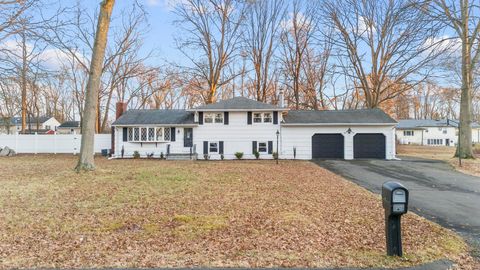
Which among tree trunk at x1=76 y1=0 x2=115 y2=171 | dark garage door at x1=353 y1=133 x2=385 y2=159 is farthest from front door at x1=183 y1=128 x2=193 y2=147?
dark garage door at x1=353 y1=133 x2=385 y2=159

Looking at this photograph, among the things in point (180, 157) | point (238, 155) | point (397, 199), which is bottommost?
point (180, 157)

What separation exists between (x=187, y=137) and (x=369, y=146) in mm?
13611

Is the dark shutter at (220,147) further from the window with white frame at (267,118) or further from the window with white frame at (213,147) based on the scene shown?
the window with white frame at (267,118)

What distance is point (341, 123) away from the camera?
22.2 meters

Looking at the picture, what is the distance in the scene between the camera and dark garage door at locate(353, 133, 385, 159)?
2220cm

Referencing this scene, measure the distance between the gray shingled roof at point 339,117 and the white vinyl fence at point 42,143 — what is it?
643 inches

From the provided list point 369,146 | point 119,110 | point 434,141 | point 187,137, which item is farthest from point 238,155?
point 434,141

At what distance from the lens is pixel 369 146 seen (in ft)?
73.2

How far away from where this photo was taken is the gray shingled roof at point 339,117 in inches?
877

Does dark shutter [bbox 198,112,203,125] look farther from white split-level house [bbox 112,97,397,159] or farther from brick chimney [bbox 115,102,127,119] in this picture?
brick chimney [bbox 115,102,127,119]

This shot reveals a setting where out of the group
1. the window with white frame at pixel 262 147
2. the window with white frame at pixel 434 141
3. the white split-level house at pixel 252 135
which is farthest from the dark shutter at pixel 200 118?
the window with white frame at pixel 434 141

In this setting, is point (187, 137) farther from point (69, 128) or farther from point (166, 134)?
point (69, 128)

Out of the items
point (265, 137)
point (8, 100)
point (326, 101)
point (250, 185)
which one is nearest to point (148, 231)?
point (250, 185)

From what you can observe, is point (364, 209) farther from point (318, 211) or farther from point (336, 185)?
point (336, 185)
